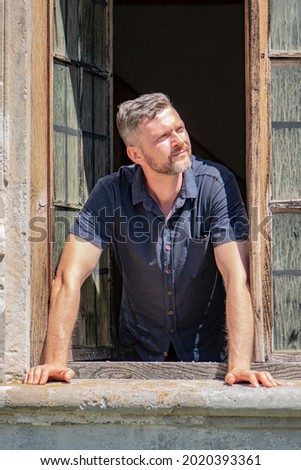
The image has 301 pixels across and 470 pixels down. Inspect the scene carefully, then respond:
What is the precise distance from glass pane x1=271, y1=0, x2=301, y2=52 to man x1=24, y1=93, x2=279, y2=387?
556 mm

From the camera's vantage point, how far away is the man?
4750mm

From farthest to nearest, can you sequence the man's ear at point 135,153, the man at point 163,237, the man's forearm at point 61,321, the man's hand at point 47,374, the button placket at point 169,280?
the man's ear at point 135,153, the button placket at point 169,280, the man at point 163,237, the man's forearm at point 61,321, the man's hand at point 47,374

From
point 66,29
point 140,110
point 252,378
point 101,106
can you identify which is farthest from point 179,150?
point 252,378

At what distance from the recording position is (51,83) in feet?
15.4

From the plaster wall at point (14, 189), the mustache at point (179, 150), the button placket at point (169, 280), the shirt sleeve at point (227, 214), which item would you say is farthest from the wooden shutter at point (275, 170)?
the plaster wall at point (14, 189)

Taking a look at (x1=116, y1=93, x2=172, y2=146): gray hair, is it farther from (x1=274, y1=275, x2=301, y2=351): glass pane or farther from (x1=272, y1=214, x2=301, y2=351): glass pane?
(x1=274, y1=275, x2=301, y2=351): glass pane

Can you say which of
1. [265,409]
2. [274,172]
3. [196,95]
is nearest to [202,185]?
[274,172]

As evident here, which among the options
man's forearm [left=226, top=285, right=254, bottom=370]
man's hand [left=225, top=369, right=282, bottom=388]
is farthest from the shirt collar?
man's hand [left=225, top=369, right=282, bottom=388]

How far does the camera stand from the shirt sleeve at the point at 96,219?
477cm

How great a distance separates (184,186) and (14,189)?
816mm

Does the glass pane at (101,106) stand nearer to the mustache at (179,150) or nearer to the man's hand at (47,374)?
the mustache at (179,150)

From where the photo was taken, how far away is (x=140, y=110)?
193 inches

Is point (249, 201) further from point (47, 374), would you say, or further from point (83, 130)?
point (47, 374)

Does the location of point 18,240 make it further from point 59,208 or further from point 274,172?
point 274,172
